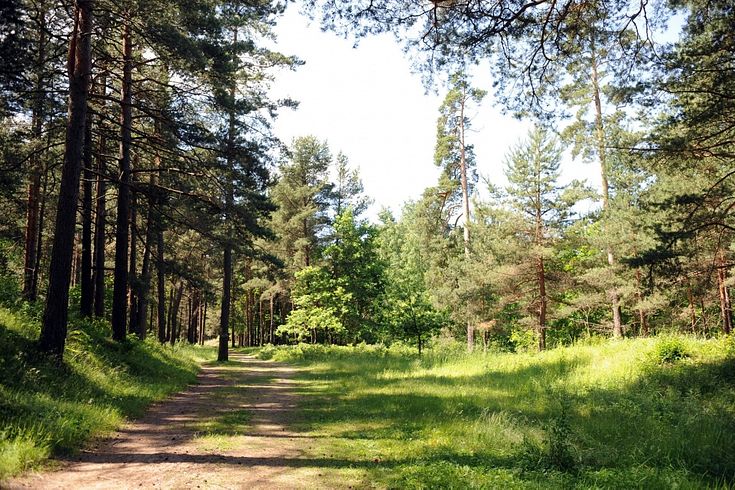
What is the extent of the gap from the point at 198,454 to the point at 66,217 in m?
5.85

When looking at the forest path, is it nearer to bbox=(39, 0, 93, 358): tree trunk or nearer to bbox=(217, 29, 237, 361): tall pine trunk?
→ bbox=(39, 0, 93, 358): tree trunk

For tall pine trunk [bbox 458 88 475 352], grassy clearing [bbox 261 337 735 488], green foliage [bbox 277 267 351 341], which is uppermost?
tall pine trunk [bbox 458 88 475 352]

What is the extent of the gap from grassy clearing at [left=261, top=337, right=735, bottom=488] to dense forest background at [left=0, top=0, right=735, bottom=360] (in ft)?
8.73

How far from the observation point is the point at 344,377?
46.6ft

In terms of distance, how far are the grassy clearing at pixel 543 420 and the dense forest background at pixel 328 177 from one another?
2.66 m

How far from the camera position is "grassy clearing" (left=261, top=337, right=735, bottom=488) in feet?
16.3

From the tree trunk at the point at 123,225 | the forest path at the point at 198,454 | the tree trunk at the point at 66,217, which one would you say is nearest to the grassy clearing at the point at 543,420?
the forest path at the point at 198,454

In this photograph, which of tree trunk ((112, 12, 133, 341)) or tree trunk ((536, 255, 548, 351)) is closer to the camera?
tree trunk ((112, 12, 133, 341))

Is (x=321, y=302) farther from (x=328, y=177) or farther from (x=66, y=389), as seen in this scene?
(x=66, y=389)

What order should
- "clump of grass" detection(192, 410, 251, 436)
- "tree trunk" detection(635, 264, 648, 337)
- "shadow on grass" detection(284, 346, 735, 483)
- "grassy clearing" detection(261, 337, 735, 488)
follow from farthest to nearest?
1. "tree trunk" detection(635, 264, 648, 337)
2. "clump of grass" detection(192, 410, 251, 436)
3. "shadow on grass" detection(284, 346, 735, 483)
4. "grassy clearing" detection(261, 337, 735, 488)

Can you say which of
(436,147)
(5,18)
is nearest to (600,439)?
(5,18)

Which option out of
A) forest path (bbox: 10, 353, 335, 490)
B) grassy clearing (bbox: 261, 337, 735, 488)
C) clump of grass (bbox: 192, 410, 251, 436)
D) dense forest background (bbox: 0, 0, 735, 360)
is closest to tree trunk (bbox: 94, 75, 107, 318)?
dense forest background (bbox: 0, 0, 735, 360)

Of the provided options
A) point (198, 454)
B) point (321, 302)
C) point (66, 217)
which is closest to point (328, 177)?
point (321, 302)

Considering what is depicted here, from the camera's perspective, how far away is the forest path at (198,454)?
4.77m
